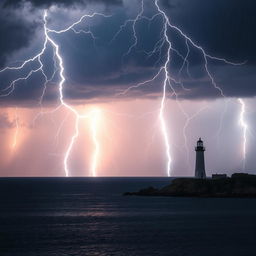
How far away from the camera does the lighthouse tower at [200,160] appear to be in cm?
10273

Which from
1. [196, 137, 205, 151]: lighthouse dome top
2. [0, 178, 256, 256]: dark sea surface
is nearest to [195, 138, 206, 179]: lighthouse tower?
[196, 137, 205, 151]: lighthouse dome top

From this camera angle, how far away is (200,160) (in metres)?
104

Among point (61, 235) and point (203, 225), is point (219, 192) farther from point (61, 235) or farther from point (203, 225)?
point (61, 235)

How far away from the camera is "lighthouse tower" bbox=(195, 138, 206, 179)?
102731 millimetres

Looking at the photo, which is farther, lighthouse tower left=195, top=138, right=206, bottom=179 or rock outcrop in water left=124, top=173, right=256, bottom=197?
lighthouse tower left=195, top=138, right=206, bottom=179

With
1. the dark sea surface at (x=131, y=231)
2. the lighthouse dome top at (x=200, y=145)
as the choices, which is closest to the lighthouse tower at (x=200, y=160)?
the lighthouse dome top at (x=200, y=145)

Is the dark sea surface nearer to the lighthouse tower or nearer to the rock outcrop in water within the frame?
the rock outcrop in water

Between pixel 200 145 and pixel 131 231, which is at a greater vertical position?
pixel 200 145

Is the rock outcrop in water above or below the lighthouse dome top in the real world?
below

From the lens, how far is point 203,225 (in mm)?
62656

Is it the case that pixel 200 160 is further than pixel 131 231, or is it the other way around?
pixel 200 160

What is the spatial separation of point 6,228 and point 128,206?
32.3 m

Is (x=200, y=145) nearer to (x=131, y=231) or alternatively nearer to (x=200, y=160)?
(x=200, y=160)

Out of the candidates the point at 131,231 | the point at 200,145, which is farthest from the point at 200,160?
the point at 131,231
